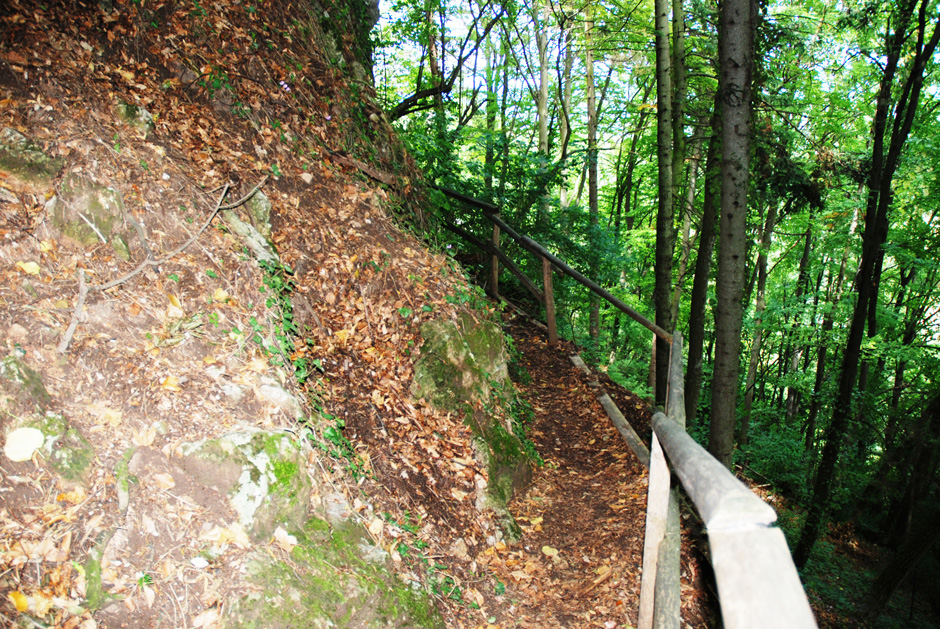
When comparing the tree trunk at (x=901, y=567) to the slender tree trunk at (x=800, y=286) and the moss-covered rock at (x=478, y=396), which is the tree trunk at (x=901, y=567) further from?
the slender tree trunk at (x=800, y=286)

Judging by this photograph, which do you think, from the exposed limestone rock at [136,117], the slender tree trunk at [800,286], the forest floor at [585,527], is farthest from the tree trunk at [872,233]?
the exposed limestone rock at [136,117]

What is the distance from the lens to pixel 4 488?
6.49ft

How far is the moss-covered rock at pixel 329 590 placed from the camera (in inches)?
81.9

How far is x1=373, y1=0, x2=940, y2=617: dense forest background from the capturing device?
5.79 metres

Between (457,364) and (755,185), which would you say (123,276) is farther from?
(755,185)

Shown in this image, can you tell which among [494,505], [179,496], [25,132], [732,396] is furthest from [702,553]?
[25,132]

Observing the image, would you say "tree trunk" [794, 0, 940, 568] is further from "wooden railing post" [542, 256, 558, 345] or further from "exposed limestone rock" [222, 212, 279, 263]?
"exposed limestone rock" [222, 212, 279, 263]

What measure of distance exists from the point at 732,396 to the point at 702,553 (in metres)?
2.25

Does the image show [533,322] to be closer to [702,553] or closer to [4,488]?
[702,553]

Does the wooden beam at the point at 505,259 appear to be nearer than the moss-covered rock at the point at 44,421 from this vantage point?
No

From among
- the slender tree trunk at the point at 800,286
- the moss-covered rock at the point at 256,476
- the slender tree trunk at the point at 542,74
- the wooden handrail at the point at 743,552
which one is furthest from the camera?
the slender tree trunk at the point at 800,286

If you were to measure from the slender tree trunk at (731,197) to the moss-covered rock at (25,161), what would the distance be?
17.6 feet

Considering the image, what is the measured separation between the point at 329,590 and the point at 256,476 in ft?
2.10

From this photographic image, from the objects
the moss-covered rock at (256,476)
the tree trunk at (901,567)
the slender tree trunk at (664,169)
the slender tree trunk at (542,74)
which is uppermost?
the slender tree trunk at (542,74)
